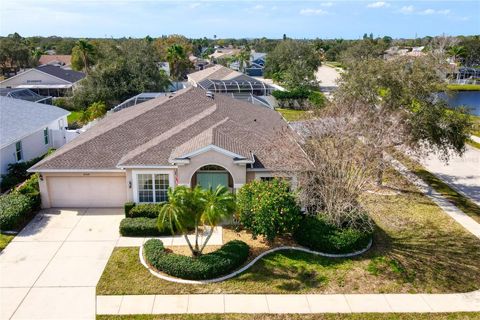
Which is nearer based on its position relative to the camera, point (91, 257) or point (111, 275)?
point (111, 275)

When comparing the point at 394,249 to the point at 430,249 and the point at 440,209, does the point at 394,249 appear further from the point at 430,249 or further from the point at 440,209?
the point at 440,209

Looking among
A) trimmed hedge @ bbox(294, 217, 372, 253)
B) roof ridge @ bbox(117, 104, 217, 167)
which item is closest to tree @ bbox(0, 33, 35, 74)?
roof ridge @ bbox(117, 104, 217, 167)

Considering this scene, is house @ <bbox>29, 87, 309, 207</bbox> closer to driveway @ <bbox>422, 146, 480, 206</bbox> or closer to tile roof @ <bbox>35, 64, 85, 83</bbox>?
driveway @ <bbox>422, 146, 480, 206</bbox>

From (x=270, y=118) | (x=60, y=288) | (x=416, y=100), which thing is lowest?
(x=60, y=288)

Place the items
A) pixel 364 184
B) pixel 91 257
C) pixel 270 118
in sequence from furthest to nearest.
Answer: pixel 270 118
pixel 364 184
pixel 91 257

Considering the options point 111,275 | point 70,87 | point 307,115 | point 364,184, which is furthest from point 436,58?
point 70,87

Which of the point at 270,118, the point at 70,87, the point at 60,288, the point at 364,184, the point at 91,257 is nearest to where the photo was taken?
the point at 60,288

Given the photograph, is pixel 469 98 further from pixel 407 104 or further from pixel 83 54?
pixel 83 54

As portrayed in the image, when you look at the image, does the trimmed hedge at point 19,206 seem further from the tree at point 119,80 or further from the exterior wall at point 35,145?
the tree at point 119,80
